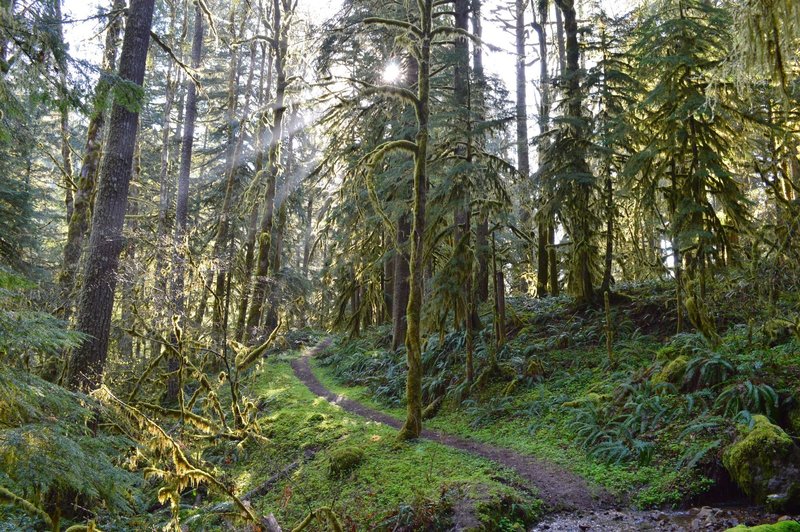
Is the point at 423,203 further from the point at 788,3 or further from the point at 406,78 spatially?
the point at 406,78

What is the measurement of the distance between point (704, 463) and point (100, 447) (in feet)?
23.5

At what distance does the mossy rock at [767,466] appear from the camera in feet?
17.5

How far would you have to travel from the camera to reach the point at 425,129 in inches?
346

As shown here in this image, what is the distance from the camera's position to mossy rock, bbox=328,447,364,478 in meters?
8.10

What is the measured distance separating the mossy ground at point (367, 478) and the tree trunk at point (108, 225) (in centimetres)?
316

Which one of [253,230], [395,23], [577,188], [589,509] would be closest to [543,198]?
[577,188]

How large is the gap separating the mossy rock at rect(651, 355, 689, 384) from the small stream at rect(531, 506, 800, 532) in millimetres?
2863

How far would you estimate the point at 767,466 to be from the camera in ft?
18.4

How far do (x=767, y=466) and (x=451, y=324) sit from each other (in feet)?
32.8

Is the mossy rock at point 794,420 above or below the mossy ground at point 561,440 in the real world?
Result: above

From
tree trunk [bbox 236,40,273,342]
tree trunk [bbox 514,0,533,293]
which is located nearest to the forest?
tree trunk [bbox 236,40,273,342]

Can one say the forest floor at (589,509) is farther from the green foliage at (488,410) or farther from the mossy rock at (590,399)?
the mossy rock at (590,399)

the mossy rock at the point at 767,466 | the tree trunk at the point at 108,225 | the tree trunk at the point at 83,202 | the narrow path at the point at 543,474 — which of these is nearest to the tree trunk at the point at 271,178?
the tree trunk at the point at 83,202

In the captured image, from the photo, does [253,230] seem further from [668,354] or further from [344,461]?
[668,354]
